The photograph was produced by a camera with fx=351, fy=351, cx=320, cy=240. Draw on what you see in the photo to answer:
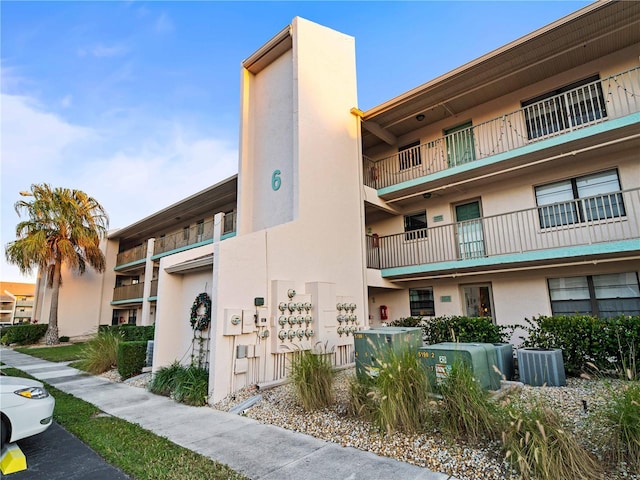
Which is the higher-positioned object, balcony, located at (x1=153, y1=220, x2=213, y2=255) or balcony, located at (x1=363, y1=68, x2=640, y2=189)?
balcony, located at (x1=363, y1=68, x2=640, y2=189)

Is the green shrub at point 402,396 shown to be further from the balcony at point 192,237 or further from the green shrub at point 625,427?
the balcony at point 192,237

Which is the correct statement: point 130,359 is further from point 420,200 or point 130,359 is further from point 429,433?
point 420,200

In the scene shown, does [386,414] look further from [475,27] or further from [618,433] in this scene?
[475,27]

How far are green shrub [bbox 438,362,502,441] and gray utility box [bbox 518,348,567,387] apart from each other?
3396 millimetres

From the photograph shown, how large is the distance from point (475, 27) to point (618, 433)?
38.3 ft

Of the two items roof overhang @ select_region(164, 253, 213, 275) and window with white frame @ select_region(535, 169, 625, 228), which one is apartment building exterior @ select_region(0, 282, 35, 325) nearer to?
roof overhang @ select_region(164, 253, 213, 275)

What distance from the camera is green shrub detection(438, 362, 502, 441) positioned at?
428 cm

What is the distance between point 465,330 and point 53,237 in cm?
2384

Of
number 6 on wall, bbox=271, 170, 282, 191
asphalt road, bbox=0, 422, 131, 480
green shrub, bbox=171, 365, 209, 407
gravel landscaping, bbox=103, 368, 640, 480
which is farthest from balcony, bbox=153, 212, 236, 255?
asphalt road, bbox=0, 422, 131, 480

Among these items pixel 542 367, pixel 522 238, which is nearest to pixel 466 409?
pixel 542 367

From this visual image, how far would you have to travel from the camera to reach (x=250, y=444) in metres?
4.98

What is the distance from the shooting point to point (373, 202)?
12.9m

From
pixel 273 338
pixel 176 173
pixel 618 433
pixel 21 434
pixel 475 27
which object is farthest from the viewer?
pixel 176 173

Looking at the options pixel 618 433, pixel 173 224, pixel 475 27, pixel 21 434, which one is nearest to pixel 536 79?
pixel 475 27
